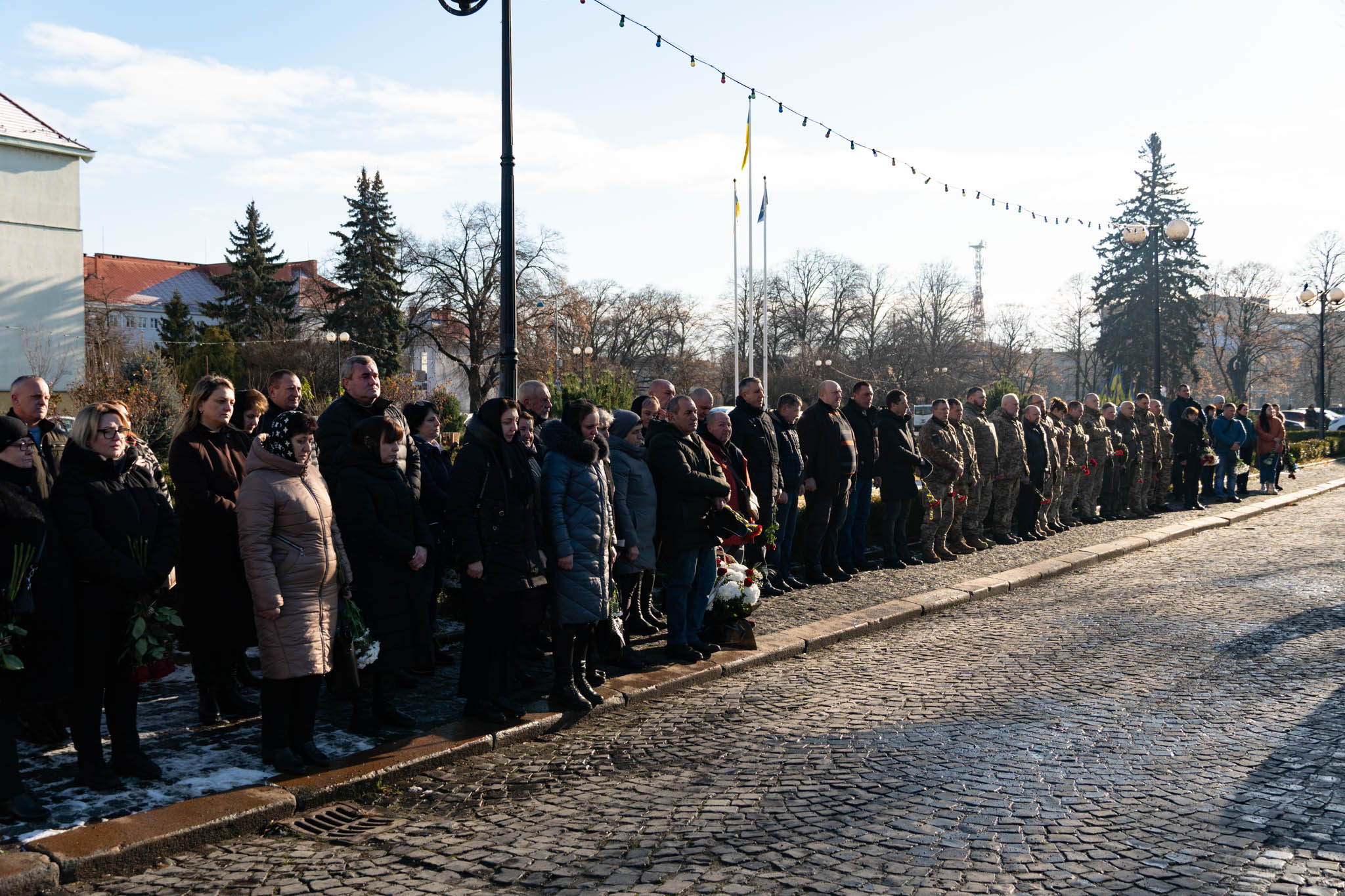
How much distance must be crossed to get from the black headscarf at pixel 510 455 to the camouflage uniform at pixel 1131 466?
14520 millimetres

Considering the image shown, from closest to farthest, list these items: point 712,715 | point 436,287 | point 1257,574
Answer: point 712,715 → point 1257,574 → point 436,287

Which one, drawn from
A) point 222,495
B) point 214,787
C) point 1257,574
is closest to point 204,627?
point 222,495

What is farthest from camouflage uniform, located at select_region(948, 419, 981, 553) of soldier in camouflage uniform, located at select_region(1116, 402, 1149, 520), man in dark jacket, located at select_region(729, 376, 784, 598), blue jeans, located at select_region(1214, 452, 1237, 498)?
blue jeans, located at select_region(1214, 452, 1237, 498)

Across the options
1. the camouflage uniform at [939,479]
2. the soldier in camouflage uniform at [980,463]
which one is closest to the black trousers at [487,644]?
the camouflage uniform at [939,479]

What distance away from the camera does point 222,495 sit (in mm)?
6246

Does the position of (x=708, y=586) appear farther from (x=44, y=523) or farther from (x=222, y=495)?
(x=44, y=523)

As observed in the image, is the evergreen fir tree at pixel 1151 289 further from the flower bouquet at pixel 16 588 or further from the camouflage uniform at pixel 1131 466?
the flower bouquet at pixel 16 588

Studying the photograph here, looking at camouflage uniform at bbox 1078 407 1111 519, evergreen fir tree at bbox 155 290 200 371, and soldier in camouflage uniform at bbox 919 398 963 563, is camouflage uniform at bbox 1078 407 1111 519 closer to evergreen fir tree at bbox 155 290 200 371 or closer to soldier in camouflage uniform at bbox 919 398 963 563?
soldier in camouflage uniform at bbox 919 398 963 563

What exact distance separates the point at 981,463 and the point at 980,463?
0.03 feet

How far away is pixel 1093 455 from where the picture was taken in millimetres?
17516

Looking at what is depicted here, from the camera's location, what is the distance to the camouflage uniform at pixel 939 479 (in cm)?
1303

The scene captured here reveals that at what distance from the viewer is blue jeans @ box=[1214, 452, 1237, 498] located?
2144 centimetres

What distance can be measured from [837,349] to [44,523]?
6834 cm

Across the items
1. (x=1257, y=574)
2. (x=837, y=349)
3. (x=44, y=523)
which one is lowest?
(x=1257, y=574)
